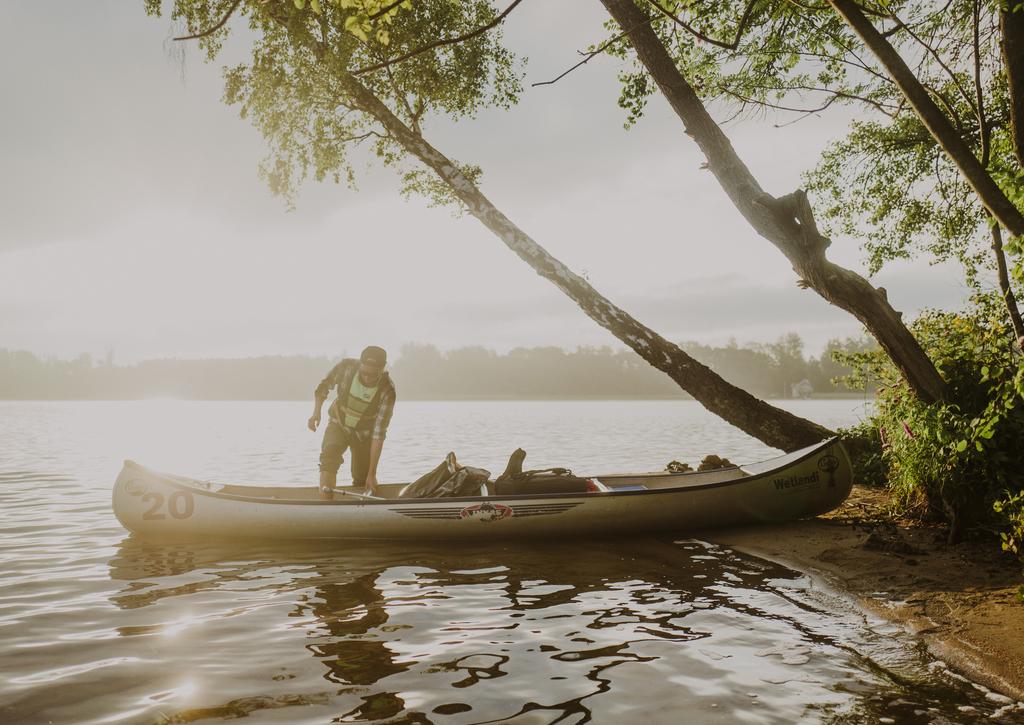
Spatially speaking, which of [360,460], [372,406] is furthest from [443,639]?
[360,460]

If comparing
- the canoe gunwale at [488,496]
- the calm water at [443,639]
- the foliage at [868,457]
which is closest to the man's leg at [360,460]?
the canoe gunwale at [488,496]

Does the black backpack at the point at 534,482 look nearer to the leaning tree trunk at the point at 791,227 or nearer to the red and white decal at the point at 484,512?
the red and white decal at the point at 484,512

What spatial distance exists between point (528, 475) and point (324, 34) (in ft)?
29.5

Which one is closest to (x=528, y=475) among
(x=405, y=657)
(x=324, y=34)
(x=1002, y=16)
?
(x=405, y=657)

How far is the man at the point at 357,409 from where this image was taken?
30.3 feet

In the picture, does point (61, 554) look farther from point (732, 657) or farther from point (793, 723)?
point (793, 723)

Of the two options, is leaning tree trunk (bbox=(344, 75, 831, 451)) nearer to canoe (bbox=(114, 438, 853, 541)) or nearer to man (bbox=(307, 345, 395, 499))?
canoe (bbox=(114, 438, 853, 541))

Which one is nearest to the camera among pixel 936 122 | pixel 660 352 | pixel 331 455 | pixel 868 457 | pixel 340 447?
pixel 936 122

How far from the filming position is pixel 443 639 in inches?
209

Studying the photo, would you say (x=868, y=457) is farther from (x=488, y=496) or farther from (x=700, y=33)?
(x=700, y=33)

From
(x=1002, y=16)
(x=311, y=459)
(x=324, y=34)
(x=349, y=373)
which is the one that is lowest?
(x=311, y=459)

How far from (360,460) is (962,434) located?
304 inches

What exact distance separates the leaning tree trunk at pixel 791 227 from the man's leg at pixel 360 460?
635 centimetres

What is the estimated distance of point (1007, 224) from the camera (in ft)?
17.3
